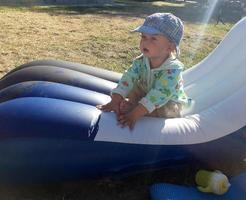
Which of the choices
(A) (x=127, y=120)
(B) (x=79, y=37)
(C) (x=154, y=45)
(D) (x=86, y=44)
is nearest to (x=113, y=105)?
(A) (x=127, y=120)

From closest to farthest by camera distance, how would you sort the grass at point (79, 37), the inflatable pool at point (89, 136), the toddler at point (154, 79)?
the inflatable pool at point (89, 136) < the toddler at point (154, 79) < the grass at point (79, 37)

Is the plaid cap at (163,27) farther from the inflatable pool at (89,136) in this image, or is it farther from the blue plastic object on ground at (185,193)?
the blue plastic object on ground at (185,193)

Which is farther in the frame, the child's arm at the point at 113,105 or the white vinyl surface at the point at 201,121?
the child's arm at the point at 113,105

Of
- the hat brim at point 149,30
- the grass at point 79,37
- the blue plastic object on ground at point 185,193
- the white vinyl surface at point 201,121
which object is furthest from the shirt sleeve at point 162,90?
the grass at point 79,37

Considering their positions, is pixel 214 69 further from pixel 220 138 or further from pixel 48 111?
pixel 48 111

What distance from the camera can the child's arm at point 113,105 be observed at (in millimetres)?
2578

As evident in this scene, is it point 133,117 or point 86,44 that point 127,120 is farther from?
point 86,44

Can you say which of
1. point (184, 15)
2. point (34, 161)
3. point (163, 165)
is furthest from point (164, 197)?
point (184, 15)

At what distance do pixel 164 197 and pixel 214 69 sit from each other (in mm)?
1452

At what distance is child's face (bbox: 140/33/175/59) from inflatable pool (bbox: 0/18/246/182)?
1.22ft

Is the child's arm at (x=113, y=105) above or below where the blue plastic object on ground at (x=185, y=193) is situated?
above

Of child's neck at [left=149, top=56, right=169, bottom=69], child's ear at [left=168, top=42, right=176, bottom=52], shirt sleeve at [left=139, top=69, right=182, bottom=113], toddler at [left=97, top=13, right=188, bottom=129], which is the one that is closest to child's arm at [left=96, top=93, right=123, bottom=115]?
toddler at [left=97, top=13, right=188, bottom=129]

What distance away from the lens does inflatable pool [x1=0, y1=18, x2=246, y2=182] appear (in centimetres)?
239

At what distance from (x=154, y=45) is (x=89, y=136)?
0.63m
